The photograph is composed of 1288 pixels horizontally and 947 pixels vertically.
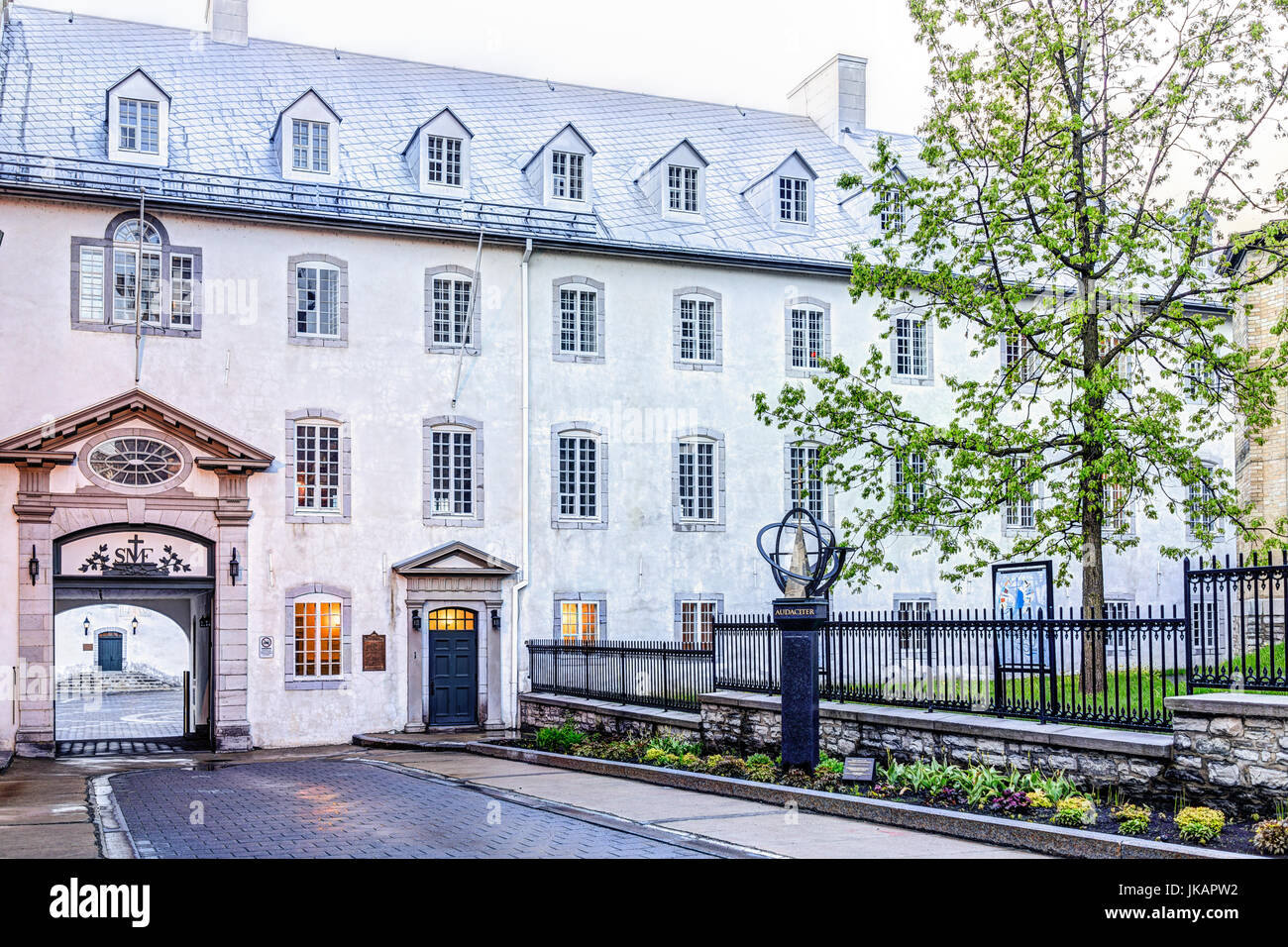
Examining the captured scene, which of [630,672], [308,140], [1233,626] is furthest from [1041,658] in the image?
[308,140]

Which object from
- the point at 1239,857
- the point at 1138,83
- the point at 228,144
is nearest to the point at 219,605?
the point at 228,144

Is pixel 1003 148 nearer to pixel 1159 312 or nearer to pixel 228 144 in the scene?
pixel 1159 312

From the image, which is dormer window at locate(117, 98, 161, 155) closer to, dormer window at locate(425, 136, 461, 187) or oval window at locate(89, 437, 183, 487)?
dormer window at locate(425, 136, 461, 187)

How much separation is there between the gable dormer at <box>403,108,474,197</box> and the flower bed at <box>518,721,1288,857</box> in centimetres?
1702

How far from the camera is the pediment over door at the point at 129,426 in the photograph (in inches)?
992

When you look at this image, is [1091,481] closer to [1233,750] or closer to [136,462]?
[1233,750]

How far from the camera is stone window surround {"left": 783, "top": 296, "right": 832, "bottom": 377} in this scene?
32406 mm

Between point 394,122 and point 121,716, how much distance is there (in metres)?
17.5

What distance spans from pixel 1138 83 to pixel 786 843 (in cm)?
1512

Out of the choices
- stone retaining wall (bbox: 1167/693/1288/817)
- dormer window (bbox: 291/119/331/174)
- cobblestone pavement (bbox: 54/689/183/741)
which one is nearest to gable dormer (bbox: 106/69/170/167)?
dormer window (bbox: 291/119/331/174)

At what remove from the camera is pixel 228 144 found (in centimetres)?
2948

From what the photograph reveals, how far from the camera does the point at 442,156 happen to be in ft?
102

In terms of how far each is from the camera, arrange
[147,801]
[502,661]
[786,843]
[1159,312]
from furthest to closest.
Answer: [502,661]
[1159,312]
[147,801]
[786,843]
